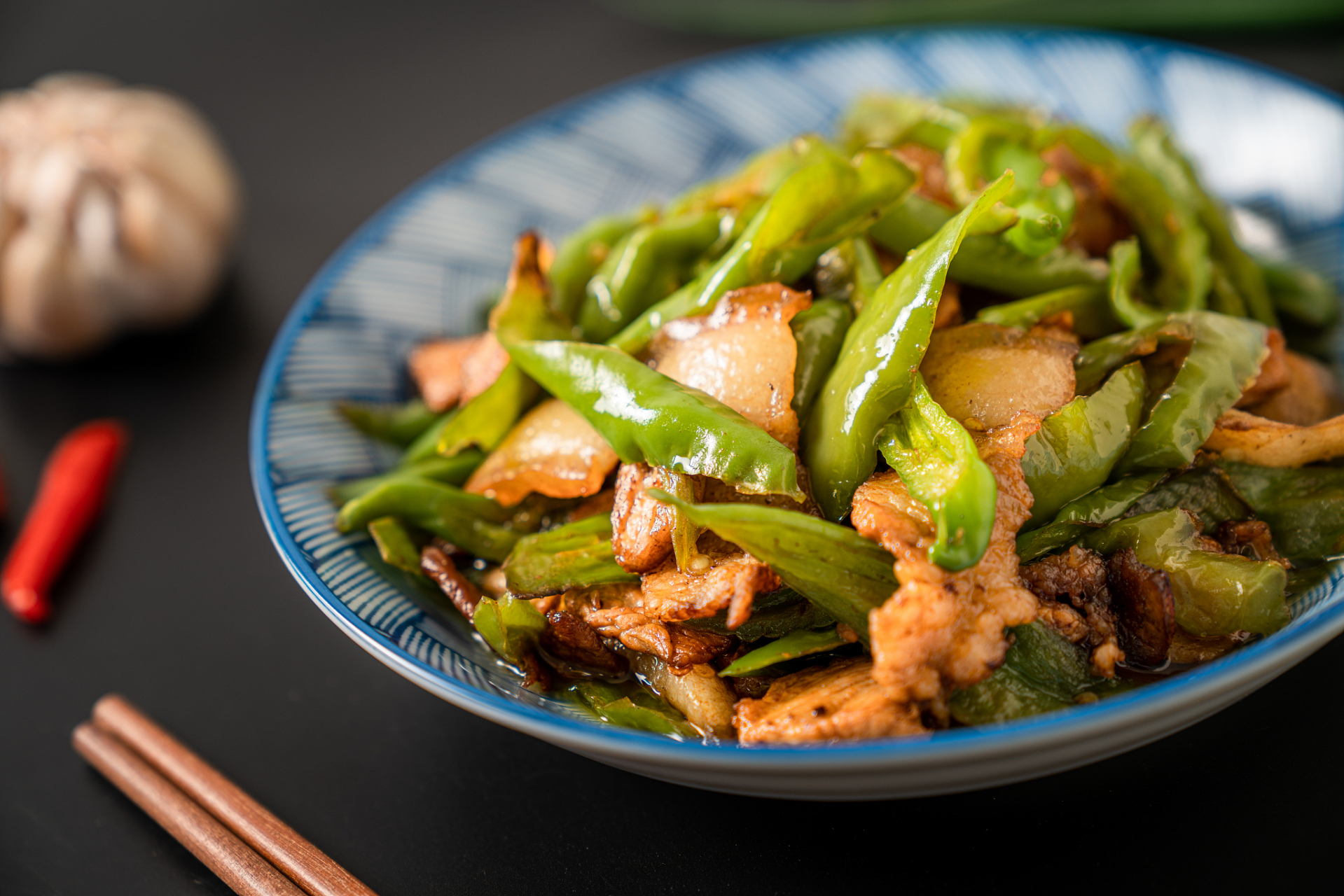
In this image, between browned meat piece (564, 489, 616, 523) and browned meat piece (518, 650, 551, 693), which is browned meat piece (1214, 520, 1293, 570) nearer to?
browned meat piece (564, 489, 616, 523)

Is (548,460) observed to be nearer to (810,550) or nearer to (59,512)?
(810,550)

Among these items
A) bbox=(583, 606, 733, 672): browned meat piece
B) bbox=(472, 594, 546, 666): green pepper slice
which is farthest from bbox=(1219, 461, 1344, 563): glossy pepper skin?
bbox=(472, 594, 546, 666): green pepper slice

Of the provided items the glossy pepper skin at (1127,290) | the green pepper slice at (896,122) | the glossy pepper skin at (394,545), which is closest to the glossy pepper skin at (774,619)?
the glossy pepper skin at (394,545)

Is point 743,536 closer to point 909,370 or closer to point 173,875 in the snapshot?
point 909,370

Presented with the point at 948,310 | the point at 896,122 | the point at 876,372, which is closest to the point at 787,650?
the point at 876,372

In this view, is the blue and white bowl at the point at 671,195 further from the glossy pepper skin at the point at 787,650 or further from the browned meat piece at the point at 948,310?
the browned meat piece at the point at 948,310

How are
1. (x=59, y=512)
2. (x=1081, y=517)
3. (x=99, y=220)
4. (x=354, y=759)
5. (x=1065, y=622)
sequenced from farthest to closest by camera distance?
(x=99, y=220) < (x=59, y=512) < (x=354, y=759) < (x=1081, y=517) < (x=1065, y=622)
